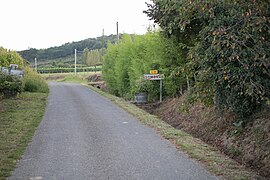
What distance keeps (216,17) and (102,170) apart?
135 inches

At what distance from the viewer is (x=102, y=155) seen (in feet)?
24.5

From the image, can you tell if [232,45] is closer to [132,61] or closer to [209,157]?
[209,157]

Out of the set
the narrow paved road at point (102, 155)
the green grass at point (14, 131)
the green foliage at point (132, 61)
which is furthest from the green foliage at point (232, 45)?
the green foliage at point (132, 61)

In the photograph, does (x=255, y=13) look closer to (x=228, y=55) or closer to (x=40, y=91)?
(x=228, y=55)

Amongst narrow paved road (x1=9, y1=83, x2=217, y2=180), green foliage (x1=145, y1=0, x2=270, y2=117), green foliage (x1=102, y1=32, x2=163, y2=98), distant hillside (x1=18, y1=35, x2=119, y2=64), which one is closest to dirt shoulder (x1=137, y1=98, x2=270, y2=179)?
green foliage (x1=145, y1=0, x2=270, y2=117)

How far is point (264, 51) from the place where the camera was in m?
5.83

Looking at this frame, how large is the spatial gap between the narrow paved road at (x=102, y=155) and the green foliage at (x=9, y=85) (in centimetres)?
865

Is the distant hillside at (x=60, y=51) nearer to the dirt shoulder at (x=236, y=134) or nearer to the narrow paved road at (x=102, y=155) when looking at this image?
the dirt shoulder at (x=236, y=134)

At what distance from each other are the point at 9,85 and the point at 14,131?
9992 mm

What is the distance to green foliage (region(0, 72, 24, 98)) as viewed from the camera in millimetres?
19422

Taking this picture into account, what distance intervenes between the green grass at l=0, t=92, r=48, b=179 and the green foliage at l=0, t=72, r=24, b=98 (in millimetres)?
2728

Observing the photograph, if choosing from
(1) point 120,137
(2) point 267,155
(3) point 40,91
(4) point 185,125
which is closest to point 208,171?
(2) point 267,155

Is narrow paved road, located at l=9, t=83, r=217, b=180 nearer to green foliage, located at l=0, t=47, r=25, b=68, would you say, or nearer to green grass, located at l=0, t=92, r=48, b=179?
green grass, located at l=0, t=92, r=48, b=179

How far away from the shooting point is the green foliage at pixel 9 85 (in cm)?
1942
